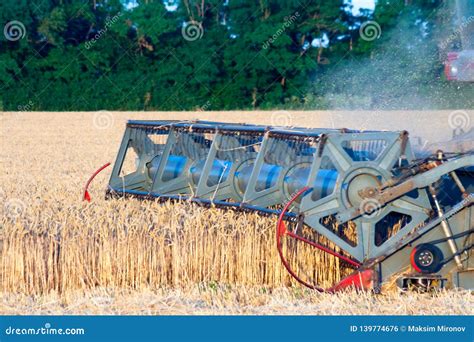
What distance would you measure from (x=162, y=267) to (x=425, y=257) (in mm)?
1793

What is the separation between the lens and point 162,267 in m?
6.11

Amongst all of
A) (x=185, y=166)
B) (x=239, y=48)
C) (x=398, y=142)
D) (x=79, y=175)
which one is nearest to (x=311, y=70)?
(x=239, y=48)

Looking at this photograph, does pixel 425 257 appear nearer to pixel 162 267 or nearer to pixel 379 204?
pixel 379 204

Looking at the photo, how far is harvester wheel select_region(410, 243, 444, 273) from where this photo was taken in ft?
18.8

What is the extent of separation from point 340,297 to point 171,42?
27.1m

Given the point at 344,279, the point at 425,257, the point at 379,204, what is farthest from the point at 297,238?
the point at 425,257

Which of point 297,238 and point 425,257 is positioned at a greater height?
point 297,238

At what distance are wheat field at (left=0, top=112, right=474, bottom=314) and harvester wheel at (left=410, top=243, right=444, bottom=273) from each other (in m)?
0.21

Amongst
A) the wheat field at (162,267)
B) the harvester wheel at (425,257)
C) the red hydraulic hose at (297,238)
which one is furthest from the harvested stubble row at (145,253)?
the harvester wheel at (425,257)

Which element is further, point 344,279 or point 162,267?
point 162,267

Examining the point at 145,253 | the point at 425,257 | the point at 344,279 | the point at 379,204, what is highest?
the point at 379,204

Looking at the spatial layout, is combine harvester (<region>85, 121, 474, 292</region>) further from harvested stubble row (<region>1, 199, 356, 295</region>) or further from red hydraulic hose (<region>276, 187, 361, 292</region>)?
harvested stubble row (<region>1, 199, 356, 295</region>)

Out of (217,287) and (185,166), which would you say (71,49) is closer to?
(185,166)

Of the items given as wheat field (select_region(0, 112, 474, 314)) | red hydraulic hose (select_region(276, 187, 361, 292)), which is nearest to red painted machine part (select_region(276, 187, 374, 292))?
red hydraulic hose (select_region(276, 187, 361, 292))
